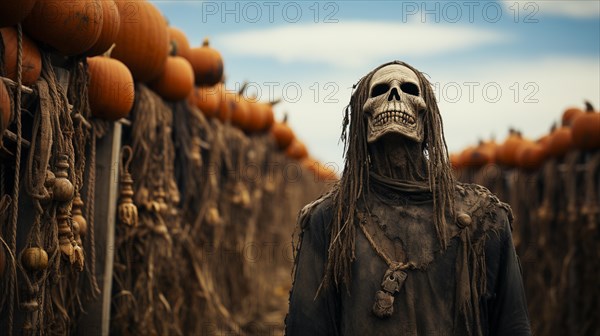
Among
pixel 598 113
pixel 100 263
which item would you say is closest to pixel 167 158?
pixel 100 263

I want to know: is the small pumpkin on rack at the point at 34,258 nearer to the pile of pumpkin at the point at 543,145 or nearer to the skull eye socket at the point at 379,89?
the skull eye socket at the point at 379,89

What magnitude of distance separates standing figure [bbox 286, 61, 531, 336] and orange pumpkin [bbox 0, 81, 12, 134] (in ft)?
4.50

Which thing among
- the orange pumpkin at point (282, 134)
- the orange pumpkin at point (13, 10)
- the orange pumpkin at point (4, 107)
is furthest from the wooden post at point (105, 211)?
the orange pumpkin at point (282, 134)

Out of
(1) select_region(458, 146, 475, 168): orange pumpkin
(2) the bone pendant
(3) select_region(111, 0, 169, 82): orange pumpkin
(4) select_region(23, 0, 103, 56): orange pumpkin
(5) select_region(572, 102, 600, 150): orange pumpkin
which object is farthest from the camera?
(1) select_region(458, 146, 475, 168): orange pumpkin

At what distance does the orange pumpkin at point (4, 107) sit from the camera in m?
3.89

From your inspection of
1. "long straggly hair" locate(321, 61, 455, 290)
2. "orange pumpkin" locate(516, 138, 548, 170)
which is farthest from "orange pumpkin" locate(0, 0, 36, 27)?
"orange pumpkin" locate(516, 138, 548, 170)

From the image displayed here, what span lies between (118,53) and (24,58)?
213 centimetres

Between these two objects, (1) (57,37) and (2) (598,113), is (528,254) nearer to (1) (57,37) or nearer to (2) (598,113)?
(2) (598,113)

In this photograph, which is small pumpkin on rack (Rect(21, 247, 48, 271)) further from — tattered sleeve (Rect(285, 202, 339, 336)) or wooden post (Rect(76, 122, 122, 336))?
wooden post (Rect(76, 122, 122, 336))

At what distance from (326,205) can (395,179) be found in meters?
0.34

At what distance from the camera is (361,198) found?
4.21 m

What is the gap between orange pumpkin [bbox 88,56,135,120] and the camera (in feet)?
19.5

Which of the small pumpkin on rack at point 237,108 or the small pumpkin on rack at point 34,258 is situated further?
the small pumpkin on rack at point 237,108

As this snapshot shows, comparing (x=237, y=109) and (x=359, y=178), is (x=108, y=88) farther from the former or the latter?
(x=237, y=109)
